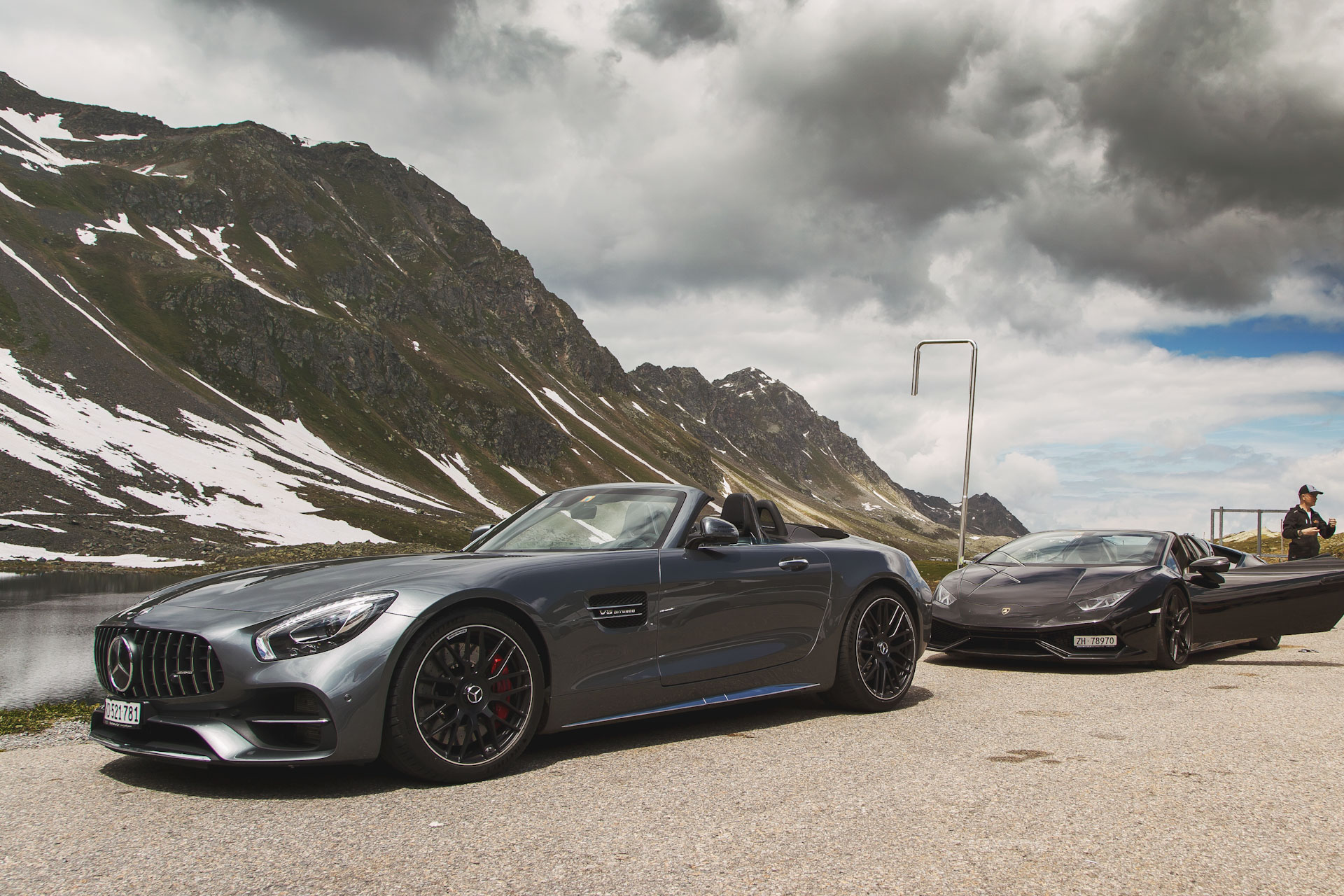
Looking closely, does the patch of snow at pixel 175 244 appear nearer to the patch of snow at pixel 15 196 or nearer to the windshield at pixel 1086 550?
the patch of snow at pixel 15 196

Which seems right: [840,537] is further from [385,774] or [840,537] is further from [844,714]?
[385,774]

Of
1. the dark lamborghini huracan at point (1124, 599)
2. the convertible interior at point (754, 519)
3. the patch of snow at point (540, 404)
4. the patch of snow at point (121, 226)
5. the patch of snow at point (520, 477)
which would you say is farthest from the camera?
the patch of snow at point (540, 404)

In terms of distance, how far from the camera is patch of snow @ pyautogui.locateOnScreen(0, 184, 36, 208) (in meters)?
122

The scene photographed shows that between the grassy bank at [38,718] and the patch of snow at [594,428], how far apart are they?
149m

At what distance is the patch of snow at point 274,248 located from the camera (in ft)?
499

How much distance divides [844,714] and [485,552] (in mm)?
2784

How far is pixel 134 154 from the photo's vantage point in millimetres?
171625

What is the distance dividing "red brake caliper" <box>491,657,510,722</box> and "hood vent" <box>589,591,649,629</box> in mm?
596

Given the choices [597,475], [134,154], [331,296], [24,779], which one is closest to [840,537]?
[24,779]

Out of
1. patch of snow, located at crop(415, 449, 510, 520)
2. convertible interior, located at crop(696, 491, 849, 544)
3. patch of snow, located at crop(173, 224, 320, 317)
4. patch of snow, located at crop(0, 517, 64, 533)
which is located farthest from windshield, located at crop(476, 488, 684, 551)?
patch of snow, located at crop(173, 224, 320, 317)

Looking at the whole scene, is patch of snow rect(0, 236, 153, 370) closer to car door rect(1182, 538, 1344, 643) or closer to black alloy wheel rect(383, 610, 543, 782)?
car door rect(1182, 538, 1344, 643)

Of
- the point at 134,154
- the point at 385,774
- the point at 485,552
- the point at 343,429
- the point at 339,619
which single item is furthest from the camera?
the point at 134,154

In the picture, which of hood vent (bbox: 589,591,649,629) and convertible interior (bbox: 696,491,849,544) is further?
convertible interior (bbox: 696,491,849,544)

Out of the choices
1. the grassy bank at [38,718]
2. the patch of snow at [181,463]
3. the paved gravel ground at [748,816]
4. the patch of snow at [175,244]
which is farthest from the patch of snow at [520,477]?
the paved gravel ground at [748,816]
